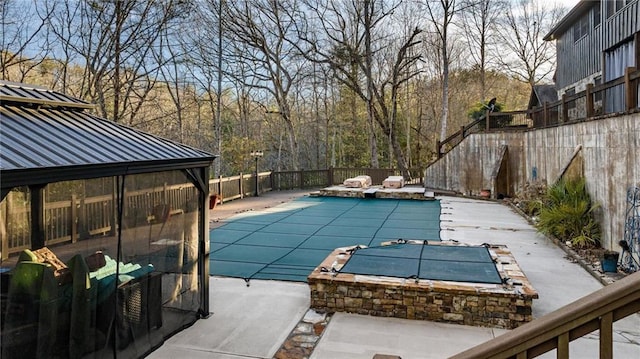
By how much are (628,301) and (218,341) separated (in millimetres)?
4000

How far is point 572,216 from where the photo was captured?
810cm

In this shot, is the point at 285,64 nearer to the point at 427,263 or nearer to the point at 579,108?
the point at 579,108

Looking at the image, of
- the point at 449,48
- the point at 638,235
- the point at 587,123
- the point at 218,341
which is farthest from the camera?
the point at 449,48

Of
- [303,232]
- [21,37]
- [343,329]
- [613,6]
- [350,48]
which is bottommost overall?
[343,329]

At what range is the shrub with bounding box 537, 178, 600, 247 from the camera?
25.1 ft

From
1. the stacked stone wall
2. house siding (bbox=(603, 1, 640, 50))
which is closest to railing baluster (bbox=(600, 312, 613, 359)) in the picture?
the stacked stone wall

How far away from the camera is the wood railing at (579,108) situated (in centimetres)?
639

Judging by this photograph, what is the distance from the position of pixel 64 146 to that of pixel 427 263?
4.58m

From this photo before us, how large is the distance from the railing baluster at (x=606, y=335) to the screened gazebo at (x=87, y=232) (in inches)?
125

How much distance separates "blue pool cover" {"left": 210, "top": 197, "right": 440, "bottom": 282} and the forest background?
7.25 meters

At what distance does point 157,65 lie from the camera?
1786 centimetres

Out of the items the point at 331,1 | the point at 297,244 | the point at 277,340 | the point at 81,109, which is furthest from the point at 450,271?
the point at 331,1

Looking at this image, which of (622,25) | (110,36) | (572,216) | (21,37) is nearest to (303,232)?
(572,216)

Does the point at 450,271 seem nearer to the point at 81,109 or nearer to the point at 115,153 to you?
the point at 115,153
